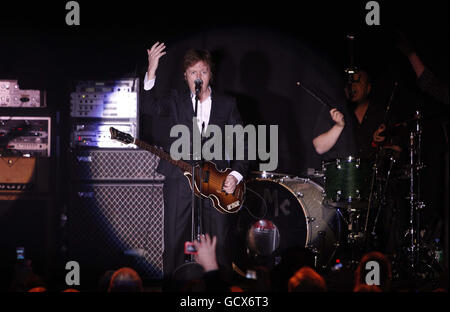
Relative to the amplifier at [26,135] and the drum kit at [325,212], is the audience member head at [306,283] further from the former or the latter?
the amplifier at [26,135]

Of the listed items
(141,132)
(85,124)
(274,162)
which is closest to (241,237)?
(274,162)

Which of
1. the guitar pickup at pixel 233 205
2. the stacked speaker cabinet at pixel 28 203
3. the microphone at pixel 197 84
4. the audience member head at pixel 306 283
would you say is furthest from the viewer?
the stacked speaker cabinet at pixel 28 203

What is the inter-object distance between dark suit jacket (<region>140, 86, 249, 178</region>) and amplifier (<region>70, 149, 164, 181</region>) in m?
0.35

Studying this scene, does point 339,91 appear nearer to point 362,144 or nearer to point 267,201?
point 362,144

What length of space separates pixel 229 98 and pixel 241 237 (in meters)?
1.45

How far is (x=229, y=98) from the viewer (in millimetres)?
5465

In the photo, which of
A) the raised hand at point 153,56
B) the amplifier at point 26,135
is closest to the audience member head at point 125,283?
the raised hand at point 153,56

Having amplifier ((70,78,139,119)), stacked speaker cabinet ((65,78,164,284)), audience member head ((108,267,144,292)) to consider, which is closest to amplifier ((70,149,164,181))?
stacked speaker cabinet ((65,78,164,284))

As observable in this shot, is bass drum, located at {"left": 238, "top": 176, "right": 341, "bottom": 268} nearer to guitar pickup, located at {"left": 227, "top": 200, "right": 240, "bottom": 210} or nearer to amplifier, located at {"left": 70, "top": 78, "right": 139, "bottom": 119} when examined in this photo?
guitar pickup, located at {"left": 227, "top": 200, "right": 240, "bottom": 210}

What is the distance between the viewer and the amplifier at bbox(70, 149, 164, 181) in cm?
561

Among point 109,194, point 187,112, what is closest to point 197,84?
point 187,112

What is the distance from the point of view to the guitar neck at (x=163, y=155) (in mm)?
5113

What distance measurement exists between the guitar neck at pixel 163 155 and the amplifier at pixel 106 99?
0.68 m
